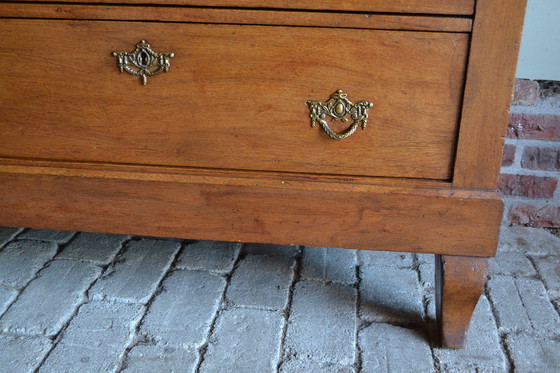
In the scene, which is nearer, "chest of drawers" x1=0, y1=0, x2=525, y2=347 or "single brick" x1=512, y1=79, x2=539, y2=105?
"chest of drawers" x1=0, y1=0, x2=525, y2=347

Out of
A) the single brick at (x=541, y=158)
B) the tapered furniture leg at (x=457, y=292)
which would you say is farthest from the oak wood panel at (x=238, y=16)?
the single brick at (x=541, y=158)

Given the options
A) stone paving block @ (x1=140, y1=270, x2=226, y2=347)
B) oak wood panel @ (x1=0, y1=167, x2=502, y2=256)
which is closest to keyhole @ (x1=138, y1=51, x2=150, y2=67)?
oak wood panel @ (x1=0, y1=167, x2=502, y2=256)

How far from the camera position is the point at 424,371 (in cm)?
129

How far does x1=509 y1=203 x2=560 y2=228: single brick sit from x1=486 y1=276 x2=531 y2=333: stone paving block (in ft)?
1.27

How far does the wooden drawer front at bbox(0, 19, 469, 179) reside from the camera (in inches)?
45.0

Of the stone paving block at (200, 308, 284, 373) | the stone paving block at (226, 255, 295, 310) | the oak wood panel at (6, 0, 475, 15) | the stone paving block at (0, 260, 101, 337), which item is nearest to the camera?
the oak wood panel at (6, 0, 475, 15)

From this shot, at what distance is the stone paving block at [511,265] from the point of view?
1675 millimetres

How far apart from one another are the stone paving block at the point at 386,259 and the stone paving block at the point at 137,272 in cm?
56

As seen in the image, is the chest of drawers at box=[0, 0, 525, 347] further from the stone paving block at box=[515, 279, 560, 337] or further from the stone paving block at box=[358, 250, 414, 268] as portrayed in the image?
the stone paving block at box=[358, 250, 414, 268]

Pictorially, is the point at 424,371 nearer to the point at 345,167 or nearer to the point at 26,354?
the point at 345,167

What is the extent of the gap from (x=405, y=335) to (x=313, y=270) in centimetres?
35

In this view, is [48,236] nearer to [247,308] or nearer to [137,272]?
[137,272]

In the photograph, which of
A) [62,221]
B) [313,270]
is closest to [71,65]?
[62,221]

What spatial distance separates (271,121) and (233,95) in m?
0.09
